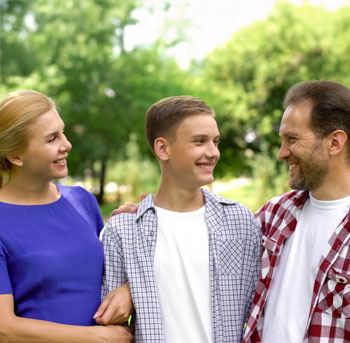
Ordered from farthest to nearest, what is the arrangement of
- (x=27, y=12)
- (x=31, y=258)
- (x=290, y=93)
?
1. (x=27, y=12)
2. (x=290, y=93)
3. (x=31, y=258)

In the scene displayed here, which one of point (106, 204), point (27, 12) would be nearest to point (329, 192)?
point (106, 204)

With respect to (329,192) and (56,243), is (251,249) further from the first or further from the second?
(56,243)

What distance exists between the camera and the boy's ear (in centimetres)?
255

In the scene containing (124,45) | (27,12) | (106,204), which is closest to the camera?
(106,204)

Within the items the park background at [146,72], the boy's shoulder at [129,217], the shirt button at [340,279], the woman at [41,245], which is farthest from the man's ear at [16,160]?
the park background at [146,72]

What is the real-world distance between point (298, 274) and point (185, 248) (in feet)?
1.75

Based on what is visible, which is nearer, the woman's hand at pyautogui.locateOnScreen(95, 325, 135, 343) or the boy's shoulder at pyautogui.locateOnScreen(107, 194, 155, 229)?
the woman's hand at pyautogui.locateOnScreen(95, 325, 135, 343)

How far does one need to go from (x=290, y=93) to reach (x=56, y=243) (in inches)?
52.7

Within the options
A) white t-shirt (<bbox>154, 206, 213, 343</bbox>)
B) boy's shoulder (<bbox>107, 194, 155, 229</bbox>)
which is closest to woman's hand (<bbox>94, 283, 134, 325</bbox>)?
white t-shirt (<bbox>154, 206, 213, 343</bbox>)

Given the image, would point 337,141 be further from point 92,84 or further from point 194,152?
point 92,84

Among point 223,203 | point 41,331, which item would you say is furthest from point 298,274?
point 41,331

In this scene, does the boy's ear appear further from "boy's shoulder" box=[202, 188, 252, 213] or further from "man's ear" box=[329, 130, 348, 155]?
"man's ear" box=[329, 130, 348, 155]

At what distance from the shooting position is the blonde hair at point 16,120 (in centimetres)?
227

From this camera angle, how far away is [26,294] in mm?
2186
